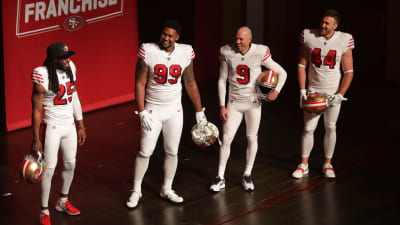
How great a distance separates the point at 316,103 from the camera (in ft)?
20.7

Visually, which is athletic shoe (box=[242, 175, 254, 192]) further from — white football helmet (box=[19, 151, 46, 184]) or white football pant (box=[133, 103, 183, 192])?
white football helmet (box=[19, 151, 46, 184])

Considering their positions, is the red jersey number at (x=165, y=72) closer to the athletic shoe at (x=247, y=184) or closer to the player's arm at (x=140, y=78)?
the player's arm at (x=140, y=78)

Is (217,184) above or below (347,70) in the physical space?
below

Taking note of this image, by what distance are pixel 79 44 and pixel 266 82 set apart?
12.9 ft

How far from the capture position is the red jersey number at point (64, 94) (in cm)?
539

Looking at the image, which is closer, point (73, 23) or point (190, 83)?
point (190, 83)

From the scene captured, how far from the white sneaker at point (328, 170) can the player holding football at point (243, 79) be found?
91cm

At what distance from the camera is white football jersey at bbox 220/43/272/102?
6.11 m

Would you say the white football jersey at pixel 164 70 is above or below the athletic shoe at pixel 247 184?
above

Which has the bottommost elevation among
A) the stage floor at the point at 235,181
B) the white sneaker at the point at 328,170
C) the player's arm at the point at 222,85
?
the stage floor at the point at 235,181

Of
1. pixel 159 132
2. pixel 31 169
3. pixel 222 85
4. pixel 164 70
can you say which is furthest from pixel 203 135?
pixel 31 169

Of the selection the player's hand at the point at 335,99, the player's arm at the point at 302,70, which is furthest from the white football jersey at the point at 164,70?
the player's hand at the point at 335,99

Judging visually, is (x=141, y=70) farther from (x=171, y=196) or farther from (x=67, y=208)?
(x=67, y=208)

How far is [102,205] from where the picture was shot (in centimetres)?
609
